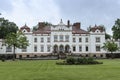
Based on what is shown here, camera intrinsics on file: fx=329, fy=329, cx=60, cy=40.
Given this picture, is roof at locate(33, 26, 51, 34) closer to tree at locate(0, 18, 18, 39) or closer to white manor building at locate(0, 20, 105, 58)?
white manor building at locate(0, 20, 105, 58)

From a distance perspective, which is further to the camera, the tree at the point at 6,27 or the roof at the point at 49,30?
the tree at the point at 6,27

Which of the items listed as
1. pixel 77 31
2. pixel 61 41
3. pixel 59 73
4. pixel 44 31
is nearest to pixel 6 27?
pixel 44 31

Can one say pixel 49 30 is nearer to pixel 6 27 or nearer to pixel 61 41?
pixel 61 41

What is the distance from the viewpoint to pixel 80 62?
1976 inches

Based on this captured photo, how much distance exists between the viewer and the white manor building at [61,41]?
317ft

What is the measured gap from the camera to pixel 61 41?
9669cm

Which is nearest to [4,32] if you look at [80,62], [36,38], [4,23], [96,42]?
[4,23]

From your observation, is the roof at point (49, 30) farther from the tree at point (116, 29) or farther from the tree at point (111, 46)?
the tree at point (116, 29)

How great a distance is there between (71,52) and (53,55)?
23.4 ft

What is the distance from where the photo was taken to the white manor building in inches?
3804

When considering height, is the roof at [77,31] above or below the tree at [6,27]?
below

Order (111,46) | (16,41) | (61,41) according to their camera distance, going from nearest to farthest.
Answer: (16,41)
(111,46)
(61,41)

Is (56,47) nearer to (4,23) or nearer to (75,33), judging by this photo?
(75,33)

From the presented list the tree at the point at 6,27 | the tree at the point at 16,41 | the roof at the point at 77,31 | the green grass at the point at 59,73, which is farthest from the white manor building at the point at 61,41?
the green grass at the point at 59,73
